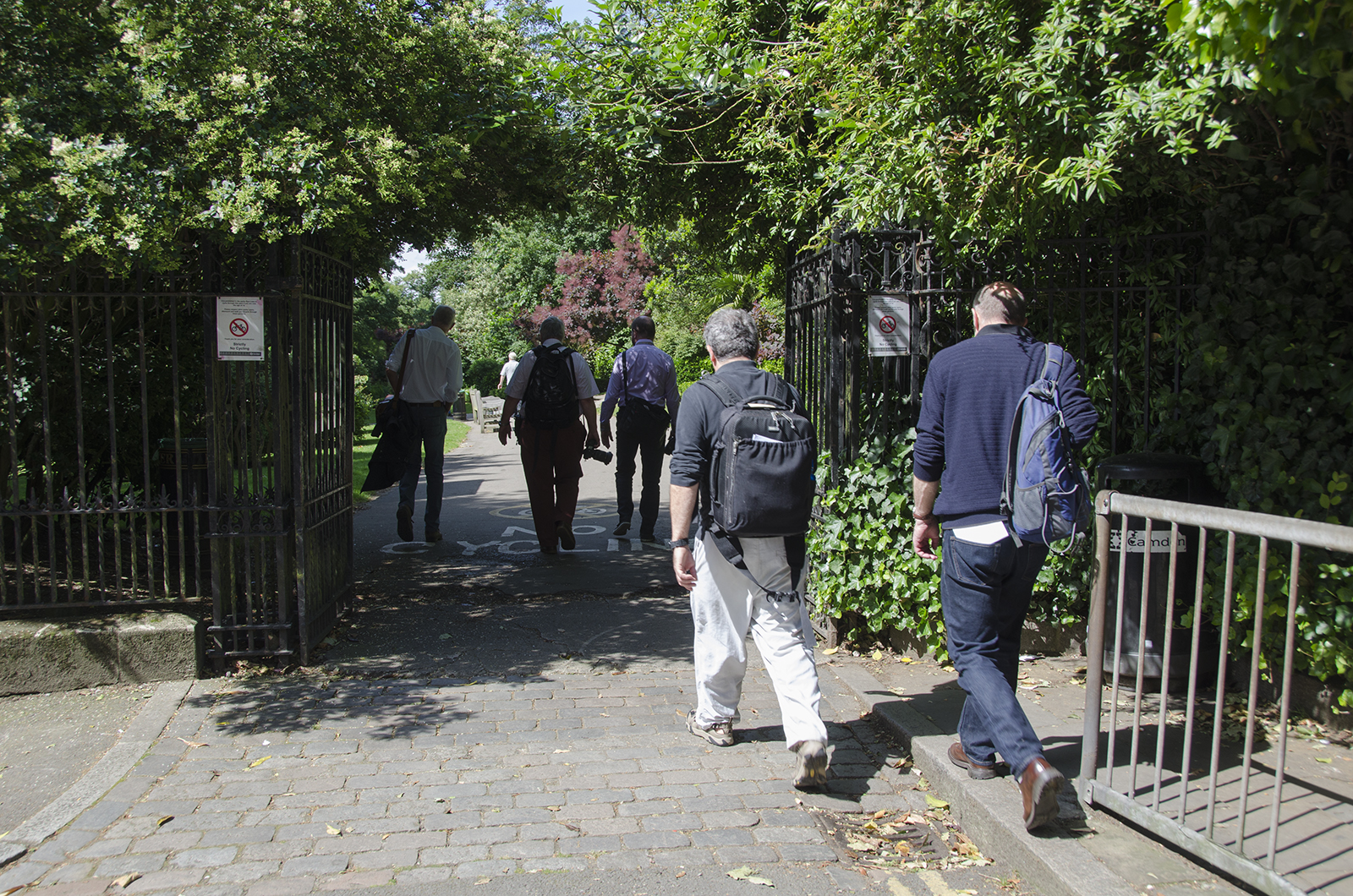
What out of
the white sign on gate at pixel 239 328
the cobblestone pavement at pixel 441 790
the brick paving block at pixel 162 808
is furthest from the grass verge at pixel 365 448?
the brick paving block at pixel 162 808

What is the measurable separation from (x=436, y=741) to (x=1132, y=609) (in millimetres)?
3362

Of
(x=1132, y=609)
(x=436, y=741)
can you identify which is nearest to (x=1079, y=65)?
(x=1132, y=609)

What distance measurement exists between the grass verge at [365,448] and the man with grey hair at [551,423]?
9.29ft

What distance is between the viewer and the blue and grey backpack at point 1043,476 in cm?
337

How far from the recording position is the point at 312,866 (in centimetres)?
332

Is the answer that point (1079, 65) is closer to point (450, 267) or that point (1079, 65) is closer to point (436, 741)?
point (436, 741)

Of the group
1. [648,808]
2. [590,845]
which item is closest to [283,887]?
[590,845]

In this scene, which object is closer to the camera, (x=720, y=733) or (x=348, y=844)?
(x=348, y=844)

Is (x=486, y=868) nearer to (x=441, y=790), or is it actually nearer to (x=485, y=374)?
(x=441, y=790)

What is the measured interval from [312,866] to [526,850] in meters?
0.72

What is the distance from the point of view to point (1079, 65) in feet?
12.0

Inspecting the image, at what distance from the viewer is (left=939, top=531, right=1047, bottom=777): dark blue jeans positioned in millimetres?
3445

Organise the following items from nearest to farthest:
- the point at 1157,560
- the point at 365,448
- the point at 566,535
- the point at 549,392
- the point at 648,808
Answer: the point at 648,808
the point at 1157,560
the point at 549,392
the point at 566,535
the point at 365,448

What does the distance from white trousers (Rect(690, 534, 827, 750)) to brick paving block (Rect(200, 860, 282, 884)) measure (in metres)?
1.81
